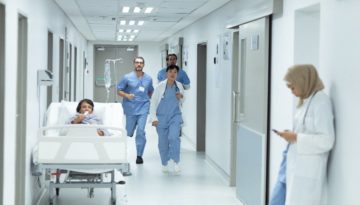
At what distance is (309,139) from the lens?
354cm

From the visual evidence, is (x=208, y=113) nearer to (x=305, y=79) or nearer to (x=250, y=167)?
(x=250, y=167)

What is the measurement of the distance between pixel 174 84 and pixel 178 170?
1182mm

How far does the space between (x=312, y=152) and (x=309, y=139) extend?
9 centimetres

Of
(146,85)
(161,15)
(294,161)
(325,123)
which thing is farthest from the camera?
(161,15)

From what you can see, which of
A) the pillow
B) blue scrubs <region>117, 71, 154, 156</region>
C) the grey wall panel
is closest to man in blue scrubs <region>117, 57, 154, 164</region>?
blue scrubs <region>117, 71, 154, 156</region>

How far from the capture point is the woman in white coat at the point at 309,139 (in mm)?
3521

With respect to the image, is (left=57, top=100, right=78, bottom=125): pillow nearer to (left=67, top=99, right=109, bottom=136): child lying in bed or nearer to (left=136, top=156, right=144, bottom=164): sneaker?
(left=67, top=99, right=109, bottom=136): child lying in bed

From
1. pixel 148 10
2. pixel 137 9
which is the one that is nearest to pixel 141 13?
pixel 148 10

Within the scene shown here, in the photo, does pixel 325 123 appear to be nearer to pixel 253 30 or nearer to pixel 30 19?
pixel 253 30

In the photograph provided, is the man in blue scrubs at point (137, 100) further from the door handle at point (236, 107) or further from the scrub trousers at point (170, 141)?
the door handle at point (236, 107)

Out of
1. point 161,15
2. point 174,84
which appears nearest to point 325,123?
point 174,84

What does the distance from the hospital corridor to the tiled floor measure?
0.02 meters

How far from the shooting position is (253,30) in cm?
559

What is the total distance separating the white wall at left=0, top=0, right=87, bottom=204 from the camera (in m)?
4.06
